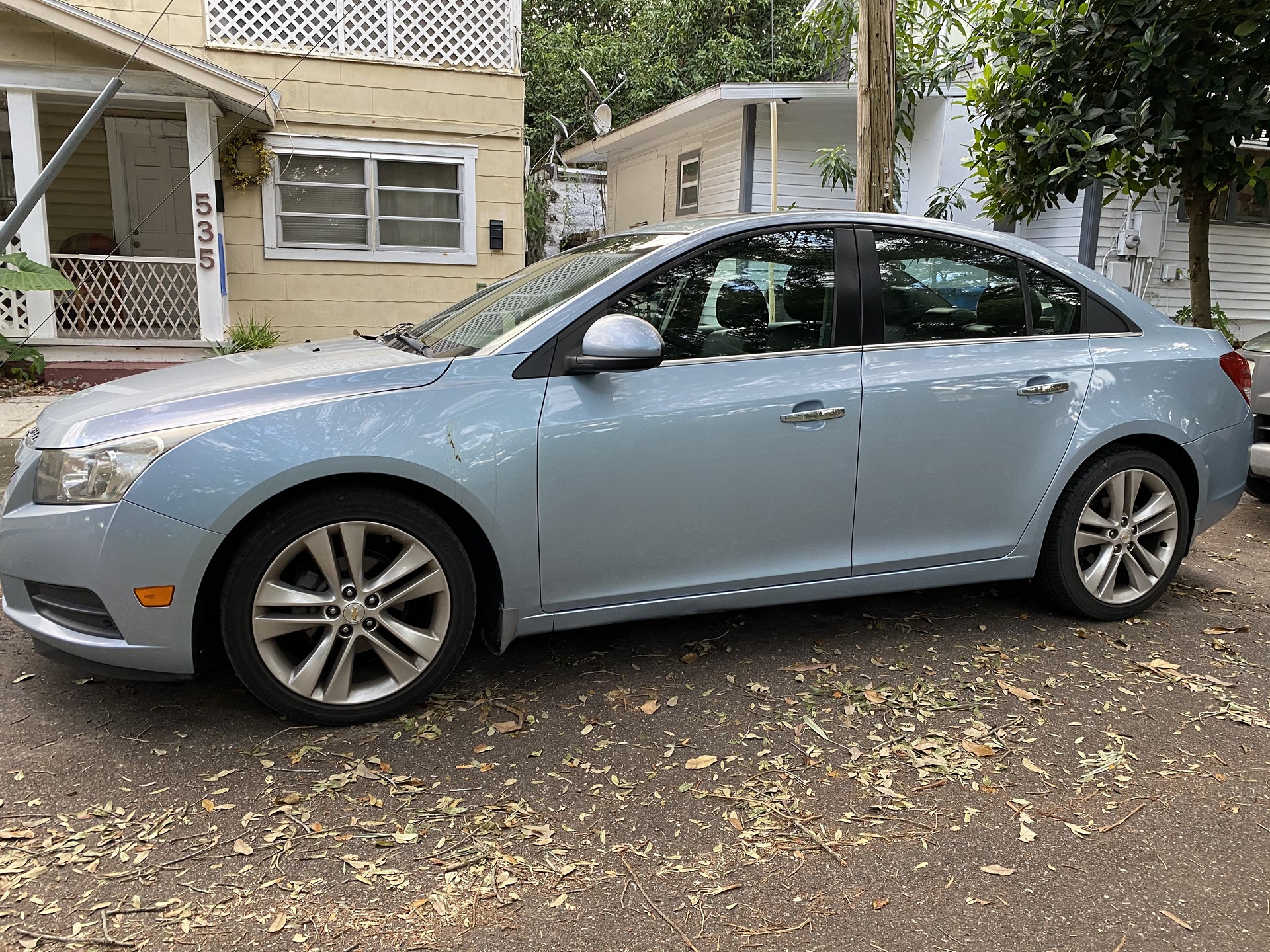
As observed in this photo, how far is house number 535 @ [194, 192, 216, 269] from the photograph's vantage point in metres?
10.6

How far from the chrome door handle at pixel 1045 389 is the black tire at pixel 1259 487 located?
8.96 ft

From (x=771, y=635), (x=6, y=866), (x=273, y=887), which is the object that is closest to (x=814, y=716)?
(x=771, y=635)

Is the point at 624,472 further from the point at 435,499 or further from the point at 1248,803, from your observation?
the point at 1248,803

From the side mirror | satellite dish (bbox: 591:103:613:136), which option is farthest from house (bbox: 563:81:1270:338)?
the side mirror

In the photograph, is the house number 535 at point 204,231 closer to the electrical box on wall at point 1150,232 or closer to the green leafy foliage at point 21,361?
→ the green leafy foliage at point 21,361

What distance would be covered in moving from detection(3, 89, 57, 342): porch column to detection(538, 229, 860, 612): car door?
29.4 feet

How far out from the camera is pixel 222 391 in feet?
10.1

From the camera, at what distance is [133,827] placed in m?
2.58

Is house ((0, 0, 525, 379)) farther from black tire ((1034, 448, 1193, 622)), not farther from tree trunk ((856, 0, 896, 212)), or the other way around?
black tire ((1034, 448, 1193, 622))

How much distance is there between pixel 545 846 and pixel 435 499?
1.14m

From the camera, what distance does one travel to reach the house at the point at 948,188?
1261 centimetres

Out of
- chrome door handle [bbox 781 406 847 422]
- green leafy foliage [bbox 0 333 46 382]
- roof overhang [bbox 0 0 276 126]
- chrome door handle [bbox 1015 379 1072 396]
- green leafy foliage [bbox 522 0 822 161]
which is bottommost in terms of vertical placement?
green leafy foliage [bbox 0 333 46 382]

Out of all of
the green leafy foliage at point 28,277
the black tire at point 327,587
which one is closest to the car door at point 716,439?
the black tire at point 327,587

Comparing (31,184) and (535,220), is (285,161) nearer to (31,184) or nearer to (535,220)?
(31,184)
